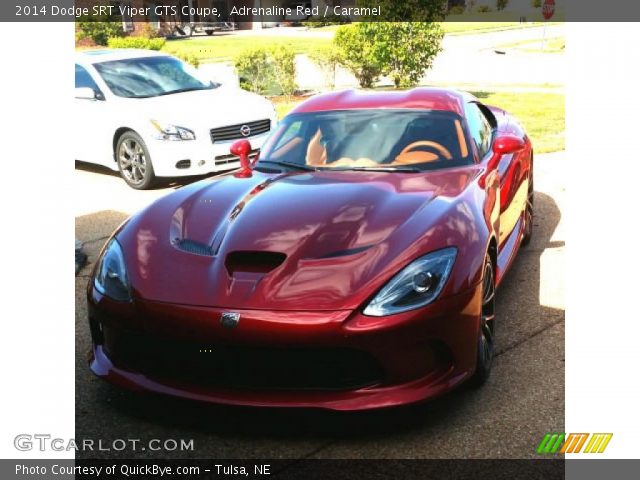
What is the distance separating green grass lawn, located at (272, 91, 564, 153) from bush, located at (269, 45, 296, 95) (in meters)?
0.31

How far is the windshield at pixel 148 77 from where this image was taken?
9961mm

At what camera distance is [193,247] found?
147 inches

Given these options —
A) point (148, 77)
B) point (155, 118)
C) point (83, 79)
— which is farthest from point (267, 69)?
point (155, 118)

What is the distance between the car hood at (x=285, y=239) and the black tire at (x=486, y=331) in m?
0.41

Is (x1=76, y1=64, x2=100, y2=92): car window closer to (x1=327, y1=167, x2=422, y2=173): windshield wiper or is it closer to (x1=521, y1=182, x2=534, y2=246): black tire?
(x1=521, y1=182, x2=534, y2=246): black tire

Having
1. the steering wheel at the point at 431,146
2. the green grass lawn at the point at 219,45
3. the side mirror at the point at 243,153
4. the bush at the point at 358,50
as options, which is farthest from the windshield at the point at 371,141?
the green grass lawn at the point at 219,45

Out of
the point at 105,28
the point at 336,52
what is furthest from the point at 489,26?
the point at 336,52

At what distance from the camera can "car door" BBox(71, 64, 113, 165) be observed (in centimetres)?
960

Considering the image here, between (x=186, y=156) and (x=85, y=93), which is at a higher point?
(x=85, y=93)

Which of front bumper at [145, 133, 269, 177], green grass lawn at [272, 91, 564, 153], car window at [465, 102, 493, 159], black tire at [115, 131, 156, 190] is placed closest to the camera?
car window at [465, 102, 493, 159]

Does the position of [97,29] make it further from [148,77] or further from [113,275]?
[113,275]

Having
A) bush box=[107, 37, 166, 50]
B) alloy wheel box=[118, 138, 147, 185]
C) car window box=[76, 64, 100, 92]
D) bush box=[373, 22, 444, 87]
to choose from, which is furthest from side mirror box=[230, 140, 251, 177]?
bush box=[107, 37, 166, 50]

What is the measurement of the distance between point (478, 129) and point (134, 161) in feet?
16.7

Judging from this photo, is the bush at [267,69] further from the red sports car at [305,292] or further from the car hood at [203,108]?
the red sports car at [305,292]
